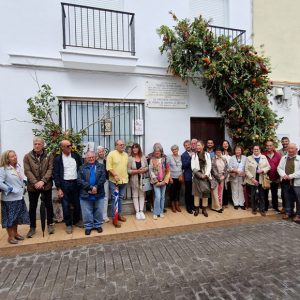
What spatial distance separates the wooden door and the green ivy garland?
61cm

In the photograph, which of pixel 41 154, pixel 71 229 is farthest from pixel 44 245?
pixel 41 154

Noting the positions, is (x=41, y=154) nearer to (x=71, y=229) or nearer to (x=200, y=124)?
(x=71, y=229)

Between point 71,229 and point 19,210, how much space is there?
104 centimetres

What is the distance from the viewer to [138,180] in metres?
5.32

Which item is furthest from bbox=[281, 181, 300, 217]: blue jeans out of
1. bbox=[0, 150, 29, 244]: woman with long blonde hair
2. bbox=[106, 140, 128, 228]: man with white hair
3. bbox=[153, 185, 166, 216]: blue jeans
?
bbox=[0, 150, 29, 244]: woman with long blonde hair

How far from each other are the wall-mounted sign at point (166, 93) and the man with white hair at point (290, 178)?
9.35ft

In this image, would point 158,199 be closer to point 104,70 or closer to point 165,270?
point 165,270

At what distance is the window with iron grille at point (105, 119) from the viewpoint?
224 inches

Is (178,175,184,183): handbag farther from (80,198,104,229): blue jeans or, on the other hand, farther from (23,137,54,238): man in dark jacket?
(23,137,54,238): man in dark jacket

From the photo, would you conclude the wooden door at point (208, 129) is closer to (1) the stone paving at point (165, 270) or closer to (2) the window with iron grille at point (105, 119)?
(2) the window with iron grille at point (105, 119)

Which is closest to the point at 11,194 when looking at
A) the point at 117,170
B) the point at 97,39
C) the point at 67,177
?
the point at 67,177

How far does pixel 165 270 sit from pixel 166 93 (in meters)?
4.45

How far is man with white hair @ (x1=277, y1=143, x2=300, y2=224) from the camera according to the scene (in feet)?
16.6

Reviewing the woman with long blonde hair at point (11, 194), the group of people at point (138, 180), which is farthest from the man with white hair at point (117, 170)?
the woman with long blonde hair at point (11, 194)
